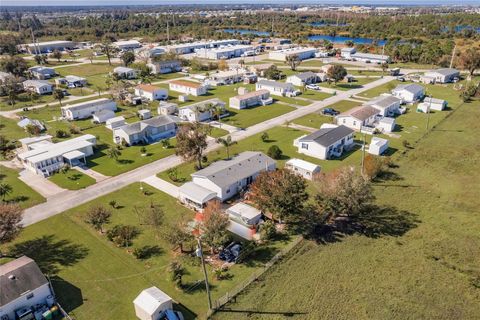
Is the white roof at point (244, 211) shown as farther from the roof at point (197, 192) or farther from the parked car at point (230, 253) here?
the parked car at point (230, 253)

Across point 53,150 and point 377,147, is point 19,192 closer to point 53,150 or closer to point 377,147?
point 53,150

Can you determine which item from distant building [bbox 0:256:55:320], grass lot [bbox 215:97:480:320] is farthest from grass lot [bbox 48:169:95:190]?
grass lot [bbox 215:97:480:320]

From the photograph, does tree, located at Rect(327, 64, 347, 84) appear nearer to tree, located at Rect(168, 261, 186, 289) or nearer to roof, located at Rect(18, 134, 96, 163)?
roof, located at Rect(18, 134, 96, 163)

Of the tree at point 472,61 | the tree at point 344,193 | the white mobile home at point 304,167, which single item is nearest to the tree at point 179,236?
the tree at point 344,193

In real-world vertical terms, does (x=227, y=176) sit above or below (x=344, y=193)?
below

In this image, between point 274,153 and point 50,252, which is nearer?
point 50,252

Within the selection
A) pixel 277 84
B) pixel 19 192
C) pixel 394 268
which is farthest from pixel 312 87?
pixel 19 192

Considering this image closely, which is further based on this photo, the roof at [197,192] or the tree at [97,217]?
the roof at [197,192]
